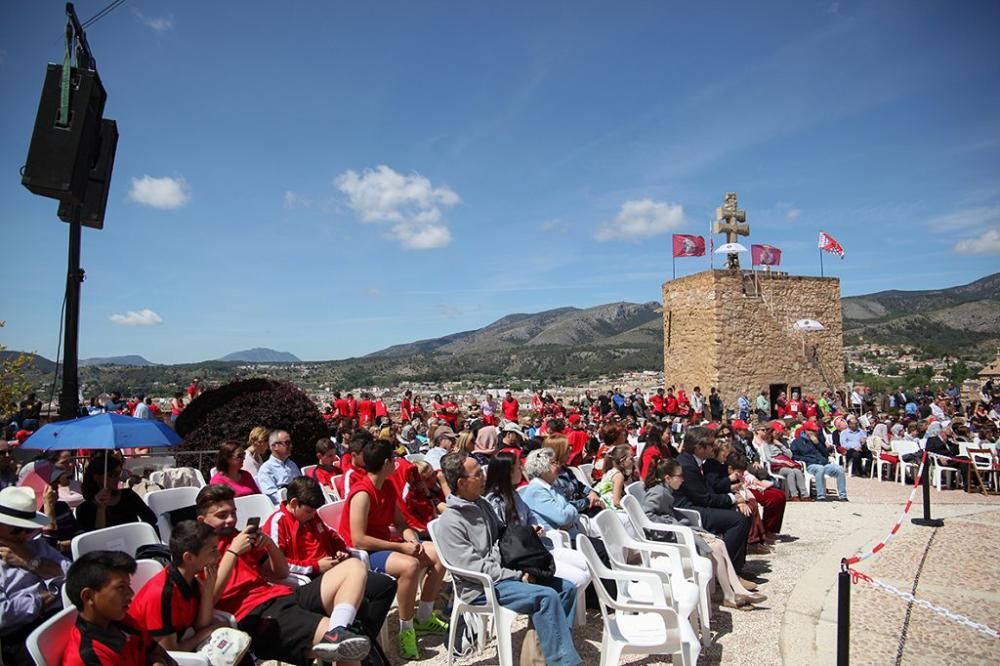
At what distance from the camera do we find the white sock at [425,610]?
14.8ft

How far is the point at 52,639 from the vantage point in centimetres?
235

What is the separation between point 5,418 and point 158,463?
3.47m

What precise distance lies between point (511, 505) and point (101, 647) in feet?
8.07

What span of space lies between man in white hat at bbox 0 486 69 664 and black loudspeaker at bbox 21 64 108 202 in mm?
3664

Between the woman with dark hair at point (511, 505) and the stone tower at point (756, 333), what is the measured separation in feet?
58.5

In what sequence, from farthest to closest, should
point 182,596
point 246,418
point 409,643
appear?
point 246,418
point 409,643
point 182,596

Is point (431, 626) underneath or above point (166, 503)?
underneath

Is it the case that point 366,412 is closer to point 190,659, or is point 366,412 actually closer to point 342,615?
point 342,615

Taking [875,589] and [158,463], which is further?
[158,463]

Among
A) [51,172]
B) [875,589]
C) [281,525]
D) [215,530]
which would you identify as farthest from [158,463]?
[875,589]

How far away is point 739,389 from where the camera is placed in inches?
835

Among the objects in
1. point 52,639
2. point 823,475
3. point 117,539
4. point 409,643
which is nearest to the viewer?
point 52,639

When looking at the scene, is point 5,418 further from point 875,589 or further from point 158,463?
point 875,589

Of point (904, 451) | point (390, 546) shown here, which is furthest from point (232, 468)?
point (904, 451)
